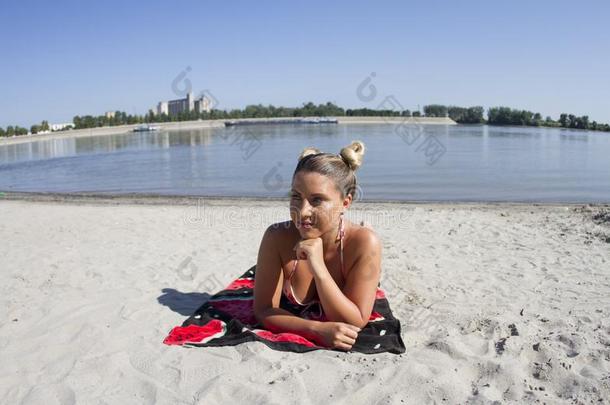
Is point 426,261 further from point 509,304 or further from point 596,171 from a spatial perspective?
point 596,171

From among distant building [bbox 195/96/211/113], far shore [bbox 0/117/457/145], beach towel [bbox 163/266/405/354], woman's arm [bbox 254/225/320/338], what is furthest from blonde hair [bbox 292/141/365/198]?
distant building [bbox 195/96/211/113]

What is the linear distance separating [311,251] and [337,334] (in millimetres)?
606

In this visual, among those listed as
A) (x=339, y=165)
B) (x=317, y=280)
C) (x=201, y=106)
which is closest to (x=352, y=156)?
(x=339, y=165)

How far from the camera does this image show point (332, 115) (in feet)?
476

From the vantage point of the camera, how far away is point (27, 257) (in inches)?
256

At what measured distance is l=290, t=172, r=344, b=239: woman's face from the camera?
329 centimetres

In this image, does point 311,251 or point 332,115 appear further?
point 332,115

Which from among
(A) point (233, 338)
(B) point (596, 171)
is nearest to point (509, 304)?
(A) point (233, 338)

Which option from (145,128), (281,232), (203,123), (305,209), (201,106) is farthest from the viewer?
(201,106)

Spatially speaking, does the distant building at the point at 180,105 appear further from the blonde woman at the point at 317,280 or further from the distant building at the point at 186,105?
the blonde woman at the point at 317,280

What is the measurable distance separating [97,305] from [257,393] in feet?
7.68

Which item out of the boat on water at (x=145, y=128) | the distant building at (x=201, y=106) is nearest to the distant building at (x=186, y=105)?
the distant building at (x=201, y=106)

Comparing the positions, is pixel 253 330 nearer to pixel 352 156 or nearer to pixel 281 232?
pixel 281 232

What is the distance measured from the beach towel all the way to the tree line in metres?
99.6
